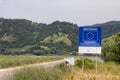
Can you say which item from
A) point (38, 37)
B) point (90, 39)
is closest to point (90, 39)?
point (90, 39)

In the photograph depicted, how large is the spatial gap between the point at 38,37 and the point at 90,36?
78.3 metres

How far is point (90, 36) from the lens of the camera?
79.4ft

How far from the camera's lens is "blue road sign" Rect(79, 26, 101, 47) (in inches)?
945

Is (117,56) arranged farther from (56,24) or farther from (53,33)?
(56,24)

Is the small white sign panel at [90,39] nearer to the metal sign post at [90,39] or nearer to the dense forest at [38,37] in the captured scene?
the metal sign post at [90,39]

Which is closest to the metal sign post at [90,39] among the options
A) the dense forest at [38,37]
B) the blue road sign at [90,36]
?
the blue road sign at [90,36]

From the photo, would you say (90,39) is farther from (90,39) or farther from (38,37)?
(38,37)

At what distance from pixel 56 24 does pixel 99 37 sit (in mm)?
87906

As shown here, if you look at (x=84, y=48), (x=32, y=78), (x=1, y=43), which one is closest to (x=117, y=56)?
(x=84, y=48)

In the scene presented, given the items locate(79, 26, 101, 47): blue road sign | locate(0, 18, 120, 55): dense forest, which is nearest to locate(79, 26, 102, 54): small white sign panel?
locate(79, 26, 101, 47): blue road sign

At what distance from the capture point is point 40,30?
10944 cm

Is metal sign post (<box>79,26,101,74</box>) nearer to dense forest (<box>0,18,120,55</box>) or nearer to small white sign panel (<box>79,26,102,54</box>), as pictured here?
small white sign panel (<box>79,26,102,54</box>)

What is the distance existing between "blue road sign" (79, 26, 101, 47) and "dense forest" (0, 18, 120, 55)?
2048 inches

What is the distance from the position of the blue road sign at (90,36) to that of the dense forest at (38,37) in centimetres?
5201
